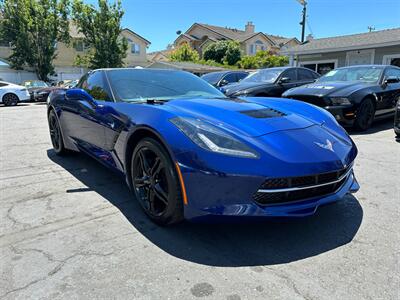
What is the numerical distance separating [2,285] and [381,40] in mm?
19186

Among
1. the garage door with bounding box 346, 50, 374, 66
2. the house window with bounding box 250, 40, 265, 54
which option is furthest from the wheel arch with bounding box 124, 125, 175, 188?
the house window with bounding box 250, 40, 265, 54

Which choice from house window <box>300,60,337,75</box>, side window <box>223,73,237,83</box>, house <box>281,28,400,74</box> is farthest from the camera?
house window <box>300,60,337,75</box>

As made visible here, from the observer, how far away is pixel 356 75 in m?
7.61

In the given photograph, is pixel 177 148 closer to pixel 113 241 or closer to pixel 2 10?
pixel 113 241

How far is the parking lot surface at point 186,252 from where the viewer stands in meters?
1.97

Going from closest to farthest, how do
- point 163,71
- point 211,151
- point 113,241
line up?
point 211,151 → point 113,241 → point 163,71

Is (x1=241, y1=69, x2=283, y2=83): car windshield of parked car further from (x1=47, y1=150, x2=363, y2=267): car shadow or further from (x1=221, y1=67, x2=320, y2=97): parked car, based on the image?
(x1=47, y1=150, x2=363, y2=267): car shadow

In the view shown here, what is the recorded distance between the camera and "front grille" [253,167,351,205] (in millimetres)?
2207

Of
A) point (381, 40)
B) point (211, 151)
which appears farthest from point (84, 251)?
point (381, 40)

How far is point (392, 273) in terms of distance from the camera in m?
2.08

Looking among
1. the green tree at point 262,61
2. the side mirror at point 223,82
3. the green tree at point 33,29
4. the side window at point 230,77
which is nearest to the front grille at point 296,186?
the side mirror at point 223,82

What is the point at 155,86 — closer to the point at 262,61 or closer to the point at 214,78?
the point at 214,78

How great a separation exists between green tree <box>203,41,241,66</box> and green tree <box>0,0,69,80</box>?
19.2m

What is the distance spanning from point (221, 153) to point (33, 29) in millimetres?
31181
